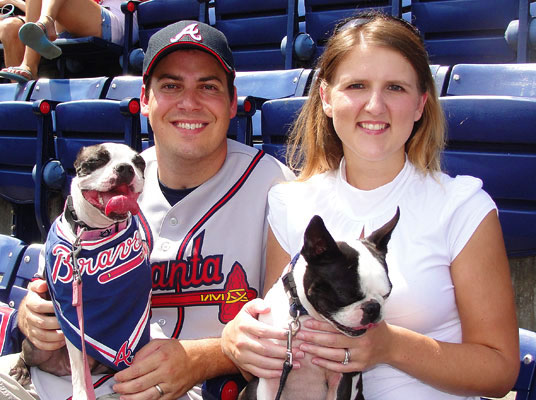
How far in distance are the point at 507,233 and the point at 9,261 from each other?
233cm

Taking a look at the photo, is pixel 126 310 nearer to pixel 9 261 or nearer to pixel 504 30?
pixel 9 261

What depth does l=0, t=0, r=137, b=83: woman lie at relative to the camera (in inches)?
192

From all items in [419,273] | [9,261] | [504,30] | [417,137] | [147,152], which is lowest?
[9,261]

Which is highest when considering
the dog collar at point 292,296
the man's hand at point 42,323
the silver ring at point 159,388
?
the dog collar at point 292,296

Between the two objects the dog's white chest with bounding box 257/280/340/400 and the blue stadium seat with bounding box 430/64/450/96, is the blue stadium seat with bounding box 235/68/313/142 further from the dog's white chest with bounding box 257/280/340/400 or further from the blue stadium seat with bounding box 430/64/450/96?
the dog's white chest with bounding box 257/280/340/400

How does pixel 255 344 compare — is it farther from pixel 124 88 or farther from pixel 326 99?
pixel 124 88

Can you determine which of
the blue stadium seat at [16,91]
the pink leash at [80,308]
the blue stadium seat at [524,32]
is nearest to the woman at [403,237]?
the pink leash at [80,308]

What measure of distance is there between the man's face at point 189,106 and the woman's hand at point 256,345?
2.35 feet

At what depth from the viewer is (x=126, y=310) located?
173 centimetres

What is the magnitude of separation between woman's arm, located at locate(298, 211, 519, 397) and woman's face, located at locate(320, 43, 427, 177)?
1.31ft

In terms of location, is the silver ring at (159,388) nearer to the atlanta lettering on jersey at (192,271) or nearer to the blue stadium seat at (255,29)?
the atlanta lettering on jersey at (192,271)

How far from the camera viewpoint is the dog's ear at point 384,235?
4.79 feet

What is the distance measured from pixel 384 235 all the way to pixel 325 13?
332cm

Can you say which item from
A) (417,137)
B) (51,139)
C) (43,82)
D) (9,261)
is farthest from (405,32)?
(43,82)
